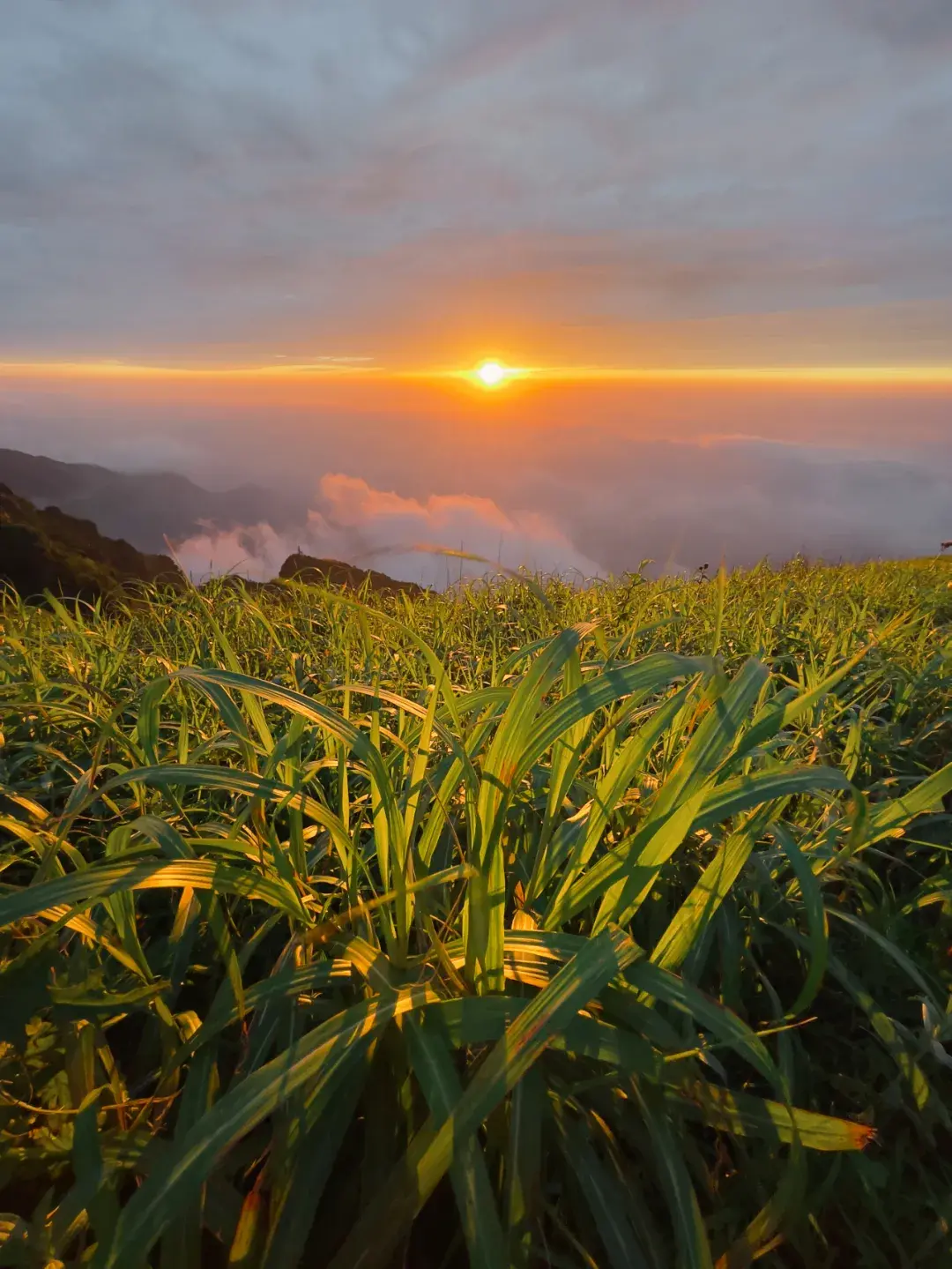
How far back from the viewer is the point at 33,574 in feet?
28.5

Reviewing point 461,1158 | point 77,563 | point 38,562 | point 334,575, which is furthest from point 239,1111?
point 77,563

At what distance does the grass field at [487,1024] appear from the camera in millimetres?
857

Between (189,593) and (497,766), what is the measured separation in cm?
297

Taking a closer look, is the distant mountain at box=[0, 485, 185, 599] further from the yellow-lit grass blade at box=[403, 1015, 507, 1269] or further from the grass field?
the yellow-lit grass blade at box=[403, 1015, 507, 1269]

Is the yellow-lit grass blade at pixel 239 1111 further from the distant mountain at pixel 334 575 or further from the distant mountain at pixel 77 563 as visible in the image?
the distant mountain at pixel 334 575

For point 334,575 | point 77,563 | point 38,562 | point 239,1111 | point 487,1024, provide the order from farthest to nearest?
point 77,563, point 38,562, point 334,575, point 487,1024, point 239,1111

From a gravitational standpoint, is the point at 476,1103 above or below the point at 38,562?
above

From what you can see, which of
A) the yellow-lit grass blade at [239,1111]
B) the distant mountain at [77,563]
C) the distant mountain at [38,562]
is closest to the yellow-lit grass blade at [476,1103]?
the yellow-lit grass blade at [239,1111]

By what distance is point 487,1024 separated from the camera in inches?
36.1

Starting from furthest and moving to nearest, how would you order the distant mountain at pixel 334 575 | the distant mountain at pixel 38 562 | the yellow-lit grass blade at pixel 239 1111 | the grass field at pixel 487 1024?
the distant mountain at pixel 38 562
the distant mountain at pixel 334 575
the grass field at pixel 487 1024
the yellow-lit grass blade at pixel 239 1111

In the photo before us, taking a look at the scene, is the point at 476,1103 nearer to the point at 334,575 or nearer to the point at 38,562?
the point at 334,575

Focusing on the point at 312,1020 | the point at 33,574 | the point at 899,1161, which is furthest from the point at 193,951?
the point at 33,574

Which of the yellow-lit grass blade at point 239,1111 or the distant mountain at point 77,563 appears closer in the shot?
the yellow-lit grass blade at point 239,1111

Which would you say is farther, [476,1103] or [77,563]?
[77,563]
